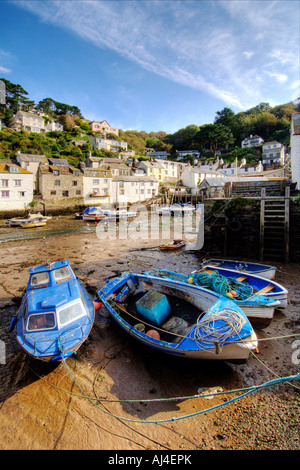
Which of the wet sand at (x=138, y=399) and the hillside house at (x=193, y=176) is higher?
the hillside house at (x=193, y=176)

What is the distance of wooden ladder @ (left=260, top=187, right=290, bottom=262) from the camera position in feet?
41.6

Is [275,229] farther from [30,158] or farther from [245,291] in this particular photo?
[30,158]

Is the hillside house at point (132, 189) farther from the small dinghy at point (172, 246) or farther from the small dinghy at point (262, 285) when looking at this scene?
the small dinghy at point (262, 285)

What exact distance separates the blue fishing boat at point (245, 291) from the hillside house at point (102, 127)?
291ft

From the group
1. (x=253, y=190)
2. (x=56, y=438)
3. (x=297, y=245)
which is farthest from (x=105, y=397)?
(x=253, y=190)

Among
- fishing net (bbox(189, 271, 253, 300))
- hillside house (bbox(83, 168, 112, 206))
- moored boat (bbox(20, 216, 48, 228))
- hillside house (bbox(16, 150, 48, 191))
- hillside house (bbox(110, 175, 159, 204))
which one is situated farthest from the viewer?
hillside house (bbox(110, 175, 159, 204))

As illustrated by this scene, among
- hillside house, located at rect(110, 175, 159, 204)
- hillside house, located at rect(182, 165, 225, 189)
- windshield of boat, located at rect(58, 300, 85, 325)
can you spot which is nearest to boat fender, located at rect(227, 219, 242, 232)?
windshield of boat, located at rect(58, 300, 85, 325)

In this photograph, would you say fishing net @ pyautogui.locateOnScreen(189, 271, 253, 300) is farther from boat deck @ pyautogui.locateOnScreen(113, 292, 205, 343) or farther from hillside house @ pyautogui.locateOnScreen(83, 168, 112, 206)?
hillside house @ pyautogui.locateOnScreen(83, 168, 112, 206)

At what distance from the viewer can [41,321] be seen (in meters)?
6.09

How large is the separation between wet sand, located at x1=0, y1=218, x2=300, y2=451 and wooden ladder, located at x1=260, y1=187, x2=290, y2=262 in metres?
5.52

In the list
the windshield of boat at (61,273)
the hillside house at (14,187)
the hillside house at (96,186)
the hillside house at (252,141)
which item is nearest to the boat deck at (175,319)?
the windshield of boat at (61,273)

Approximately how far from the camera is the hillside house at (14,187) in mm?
32156

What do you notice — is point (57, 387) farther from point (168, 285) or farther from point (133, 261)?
point (133, 261)

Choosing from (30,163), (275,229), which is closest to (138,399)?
(275,229)
